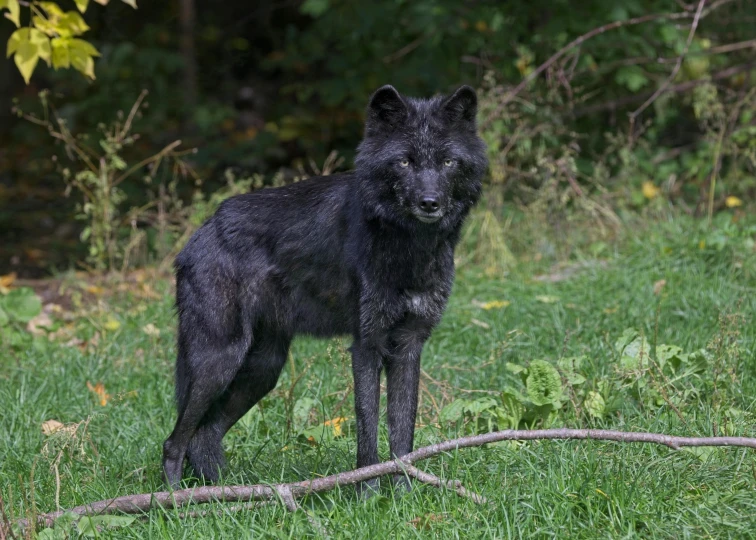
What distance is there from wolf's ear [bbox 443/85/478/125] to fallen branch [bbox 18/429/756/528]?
1.39 meters

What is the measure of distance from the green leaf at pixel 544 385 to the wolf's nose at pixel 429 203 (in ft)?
3.48

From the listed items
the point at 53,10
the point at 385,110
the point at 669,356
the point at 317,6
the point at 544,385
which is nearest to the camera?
the point at 385,110

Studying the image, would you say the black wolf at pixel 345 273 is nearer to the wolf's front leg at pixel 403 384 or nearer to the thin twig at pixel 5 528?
the wolf's front leg at pixel 403 384

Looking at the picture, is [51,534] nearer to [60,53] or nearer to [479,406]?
[479,406]

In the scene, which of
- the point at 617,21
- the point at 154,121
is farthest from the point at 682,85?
the point at 154,121

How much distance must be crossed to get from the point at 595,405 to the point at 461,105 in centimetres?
160

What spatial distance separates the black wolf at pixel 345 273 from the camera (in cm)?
381

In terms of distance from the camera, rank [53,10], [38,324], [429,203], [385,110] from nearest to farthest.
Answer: [429,203] → [385,110] → [53,10] → [38,324]

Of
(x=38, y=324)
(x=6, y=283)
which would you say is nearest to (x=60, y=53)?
(x=38, y=324)

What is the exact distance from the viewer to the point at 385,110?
3.88m

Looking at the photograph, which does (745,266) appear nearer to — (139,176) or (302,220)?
(302,220)

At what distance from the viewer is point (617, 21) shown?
7543mm

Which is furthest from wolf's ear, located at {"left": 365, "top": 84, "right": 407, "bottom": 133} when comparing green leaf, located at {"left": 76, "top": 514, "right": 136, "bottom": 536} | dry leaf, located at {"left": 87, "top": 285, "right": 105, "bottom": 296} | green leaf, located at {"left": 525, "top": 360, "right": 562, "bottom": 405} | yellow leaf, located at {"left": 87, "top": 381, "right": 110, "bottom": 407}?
dry leaf, located at {"left": 87, "top": 285, "right": 105, "bottom": 296}

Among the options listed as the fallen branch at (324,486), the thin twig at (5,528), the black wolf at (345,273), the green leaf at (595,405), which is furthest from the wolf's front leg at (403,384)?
the thin twig at (5,528)
